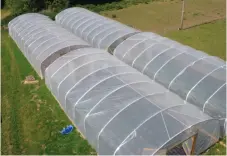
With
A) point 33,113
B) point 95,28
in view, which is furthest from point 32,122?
point 95,28

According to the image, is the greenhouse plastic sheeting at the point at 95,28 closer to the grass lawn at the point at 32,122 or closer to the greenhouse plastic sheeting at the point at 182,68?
the greenhouse plastic sheeting at the point at 182,68

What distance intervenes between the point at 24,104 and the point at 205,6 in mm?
30056

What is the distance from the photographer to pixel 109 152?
995 cm

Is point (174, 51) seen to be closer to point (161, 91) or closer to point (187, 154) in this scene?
point (161, 91)

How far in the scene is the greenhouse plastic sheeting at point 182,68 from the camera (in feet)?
40.2

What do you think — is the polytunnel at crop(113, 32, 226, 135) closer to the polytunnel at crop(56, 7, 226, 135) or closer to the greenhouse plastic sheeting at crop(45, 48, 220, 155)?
the polytunnel at crop(56, 7, 226, 135)

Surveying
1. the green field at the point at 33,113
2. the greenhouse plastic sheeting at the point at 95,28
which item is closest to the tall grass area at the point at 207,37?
the green field at the point at 33,113

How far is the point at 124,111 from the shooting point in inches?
423

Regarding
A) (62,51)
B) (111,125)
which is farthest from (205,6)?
(111,125)

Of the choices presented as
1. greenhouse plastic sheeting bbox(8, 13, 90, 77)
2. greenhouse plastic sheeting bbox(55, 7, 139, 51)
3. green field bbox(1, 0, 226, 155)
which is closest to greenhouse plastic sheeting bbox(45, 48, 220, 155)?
green field bbox(1, 0, 226, 155)

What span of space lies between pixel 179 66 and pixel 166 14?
20.9m

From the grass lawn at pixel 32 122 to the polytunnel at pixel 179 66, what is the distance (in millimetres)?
5557

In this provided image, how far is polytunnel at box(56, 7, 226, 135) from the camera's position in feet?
40.2

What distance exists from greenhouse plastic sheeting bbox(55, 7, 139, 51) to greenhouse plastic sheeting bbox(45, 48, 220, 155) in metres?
6.15
